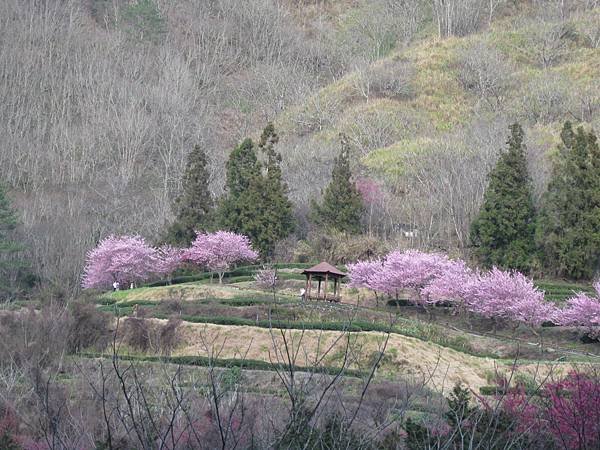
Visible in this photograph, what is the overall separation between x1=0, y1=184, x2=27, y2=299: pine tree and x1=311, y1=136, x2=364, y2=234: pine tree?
14.7 m

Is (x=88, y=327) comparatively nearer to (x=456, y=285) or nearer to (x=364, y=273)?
(x=456, y=285)

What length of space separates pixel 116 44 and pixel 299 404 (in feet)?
271

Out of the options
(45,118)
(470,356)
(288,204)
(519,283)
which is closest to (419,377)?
(470,356)

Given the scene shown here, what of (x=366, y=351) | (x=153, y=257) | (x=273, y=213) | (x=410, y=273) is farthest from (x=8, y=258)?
(x=366, y=351)

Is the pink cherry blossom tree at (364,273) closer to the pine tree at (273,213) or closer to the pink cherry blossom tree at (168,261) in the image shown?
the pine tree at (273,213)

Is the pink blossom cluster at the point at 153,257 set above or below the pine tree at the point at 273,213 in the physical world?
below

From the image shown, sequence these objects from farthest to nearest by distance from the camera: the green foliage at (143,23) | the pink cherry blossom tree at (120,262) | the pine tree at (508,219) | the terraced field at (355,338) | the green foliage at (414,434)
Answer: the green foliage at (143,23) → the pink cherry blossom tree at (120,262) → the pine tree at (508,219) → the terraced field at (355,338) → the green foliage at (414,434)

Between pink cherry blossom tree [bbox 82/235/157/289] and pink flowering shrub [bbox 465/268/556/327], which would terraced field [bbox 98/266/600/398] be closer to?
pink flowering shrub [bbox 465/268/556/327]

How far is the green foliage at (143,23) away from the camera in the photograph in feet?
292

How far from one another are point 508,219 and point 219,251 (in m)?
12.4

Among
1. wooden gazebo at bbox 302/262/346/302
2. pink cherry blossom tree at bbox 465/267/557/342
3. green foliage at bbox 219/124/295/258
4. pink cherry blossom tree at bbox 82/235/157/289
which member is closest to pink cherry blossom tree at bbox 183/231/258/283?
pink cherry blossom tree at bbox 82/235/157/289

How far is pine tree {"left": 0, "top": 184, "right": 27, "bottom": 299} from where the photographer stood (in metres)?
43.8

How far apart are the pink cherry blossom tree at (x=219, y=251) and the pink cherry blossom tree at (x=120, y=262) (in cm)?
193

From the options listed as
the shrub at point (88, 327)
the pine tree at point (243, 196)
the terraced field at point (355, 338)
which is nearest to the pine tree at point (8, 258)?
the pine tree at point (243, 196)
